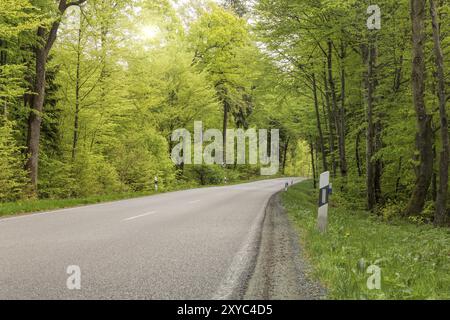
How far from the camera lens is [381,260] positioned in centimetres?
586

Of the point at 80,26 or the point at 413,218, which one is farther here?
the point at 80,26

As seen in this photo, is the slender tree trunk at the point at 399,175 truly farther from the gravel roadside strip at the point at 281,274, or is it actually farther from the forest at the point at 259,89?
the gravel roadside strip at the point at 281,274

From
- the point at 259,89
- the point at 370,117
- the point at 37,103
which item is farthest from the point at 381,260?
the point at 37,103

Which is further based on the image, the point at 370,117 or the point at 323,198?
the point at 370,117

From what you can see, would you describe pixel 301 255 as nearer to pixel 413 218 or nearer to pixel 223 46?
pixel 413 218

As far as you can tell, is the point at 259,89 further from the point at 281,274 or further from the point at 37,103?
the point at 281,274

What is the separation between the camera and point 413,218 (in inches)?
536

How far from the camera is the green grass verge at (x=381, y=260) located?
4.42 metres

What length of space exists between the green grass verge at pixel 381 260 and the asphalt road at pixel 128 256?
1021 millimetres

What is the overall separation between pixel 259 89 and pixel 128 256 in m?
15.8

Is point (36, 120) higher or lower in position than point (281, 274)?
higher

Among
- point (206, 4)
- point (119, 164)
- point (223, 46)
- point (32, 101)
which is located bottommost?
point (119, 164)


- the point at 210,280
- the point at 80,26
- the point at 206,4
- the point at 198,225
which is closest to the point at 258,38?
the point at 80,26

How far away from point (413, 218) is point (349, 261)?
894cm
